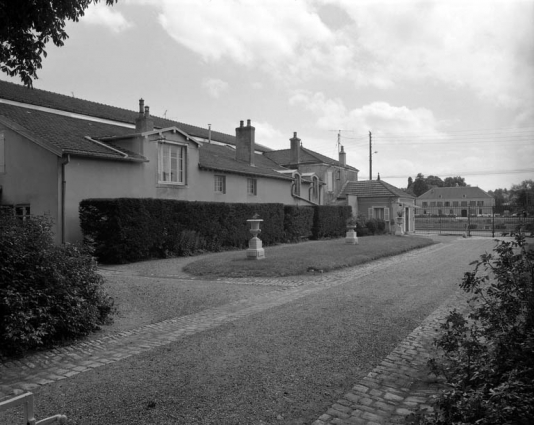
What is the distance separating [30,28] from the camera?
7664 millimetres

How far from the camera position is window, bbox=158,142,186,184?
21062mm

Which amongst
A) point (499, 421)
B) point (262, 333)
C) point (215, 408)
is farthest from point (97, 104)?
point (499, 421)

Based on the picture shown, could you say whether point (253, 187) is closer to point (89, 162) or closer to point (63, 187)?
point (89, 162)

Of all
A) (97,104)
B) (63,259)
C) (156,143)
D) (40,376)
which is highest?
(97,104)

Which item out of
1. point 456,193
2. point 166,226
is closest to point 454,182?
point 456,193

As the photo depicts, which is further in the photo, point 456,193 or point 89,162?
point 456,193

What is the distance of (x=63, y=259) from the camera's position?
6363 millimetres

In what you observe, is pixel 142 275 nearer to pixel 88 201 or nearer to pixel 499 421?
pixel 88 201

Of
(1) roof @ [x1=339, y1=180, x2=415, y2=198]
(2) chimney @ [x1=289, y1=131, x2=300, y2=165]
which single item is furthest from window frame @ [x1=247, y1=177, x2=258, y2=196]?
(1) roof @ [x1=339, y1=180, x2=415, y2=198]

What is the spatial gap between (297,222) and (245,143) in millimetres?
7846

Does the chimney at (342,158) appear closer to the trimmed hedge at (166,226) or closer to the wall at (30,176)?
the trimmed hedge at (166,226)

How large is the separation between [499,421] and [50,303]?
546 centimetres

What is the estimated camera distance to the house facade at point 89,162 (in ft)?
55.0

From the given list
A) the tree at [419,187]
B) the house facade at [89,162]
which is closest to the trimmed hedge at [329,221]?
the house facade at [89,162]
